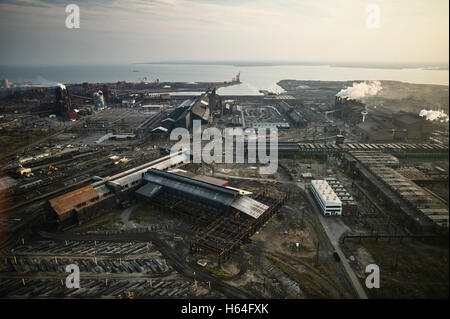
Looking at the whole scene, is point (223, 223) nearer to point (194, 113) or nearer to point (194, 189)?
point (194, 189)

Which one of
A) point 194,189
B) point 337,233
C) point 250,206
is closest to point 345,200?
point 337,233

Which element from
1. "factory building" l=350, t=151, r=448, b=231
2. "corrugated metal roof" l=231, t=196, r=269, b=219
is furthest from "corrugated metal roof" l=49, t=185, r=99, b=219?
"factory building" l=350, t=151, r=448, b=231

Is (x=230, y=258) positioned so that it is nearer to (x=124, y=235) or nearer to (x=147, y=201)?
(x=124, y=235)

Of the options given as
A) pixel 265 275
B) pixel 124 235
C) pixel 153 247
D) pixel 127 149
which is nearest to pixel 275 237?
pixel 265 275

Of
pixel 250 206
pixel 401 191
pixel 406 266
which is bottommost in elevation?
→ pixel 406 266

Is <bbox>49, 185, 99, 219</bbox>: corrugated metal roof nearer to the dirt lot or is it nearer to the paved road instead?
the paved road
